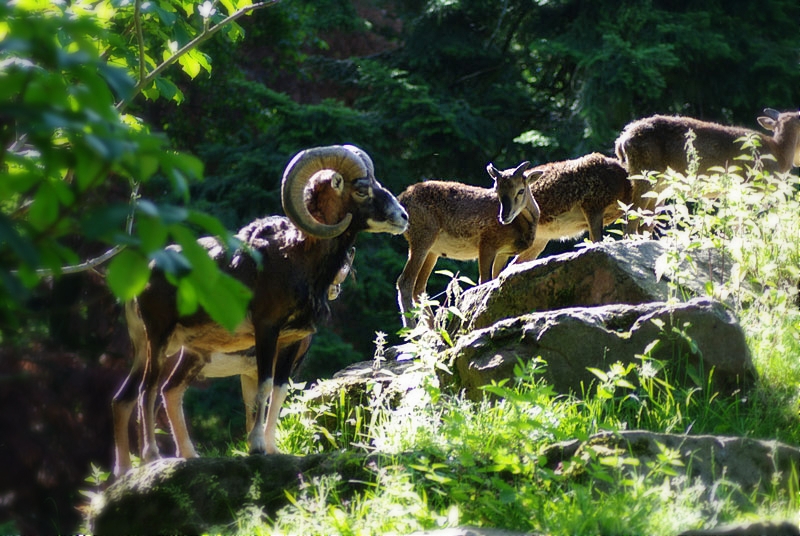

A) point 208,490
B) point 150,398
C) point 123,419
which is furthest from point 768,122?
point 208,490

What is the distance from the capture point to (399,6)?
75.6 ft

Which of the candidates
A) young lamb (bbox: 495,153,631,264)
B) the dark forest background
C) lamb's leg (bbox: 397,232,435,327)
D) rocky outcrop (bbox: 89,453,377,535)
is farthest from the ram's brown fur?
the dark forest background

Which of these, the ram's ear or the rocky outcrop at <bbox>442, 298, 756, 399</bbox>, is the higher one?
the ram's ear

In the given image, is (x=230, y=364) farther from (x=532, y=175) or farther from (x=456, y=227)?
(x=532, y=175)

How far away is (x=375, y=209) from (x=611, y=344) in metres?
2.04

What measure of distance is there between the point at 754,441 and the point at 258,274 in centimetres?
356

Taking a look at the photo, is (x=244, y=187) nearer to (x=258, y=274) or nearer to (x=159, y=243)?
(x=258, y=274)

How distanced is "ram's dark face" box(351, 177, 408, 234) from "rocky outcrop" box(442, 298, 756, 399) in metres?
1.08

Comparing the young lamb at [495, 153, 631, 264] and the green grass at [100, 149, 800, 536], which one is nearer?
the green grass at [100, 149, 800, 536]

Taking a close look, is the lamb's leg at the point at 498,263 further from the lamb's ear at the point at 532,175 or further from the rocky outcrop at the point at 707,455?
the rocky outcrop at the point at 707,455

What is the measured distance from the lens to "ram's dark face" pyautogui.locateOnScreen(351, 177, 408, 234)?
8.11 metres

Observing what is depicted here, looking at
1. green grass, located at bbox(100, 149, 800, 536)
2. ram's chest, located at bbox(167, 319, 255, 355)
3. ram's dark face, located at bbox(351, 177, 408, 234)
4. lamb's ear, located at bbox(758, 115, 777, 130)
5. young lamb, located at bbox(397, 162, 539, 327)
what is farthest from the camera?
lamb's ear, located at bbox(758, 115, 777, 130)

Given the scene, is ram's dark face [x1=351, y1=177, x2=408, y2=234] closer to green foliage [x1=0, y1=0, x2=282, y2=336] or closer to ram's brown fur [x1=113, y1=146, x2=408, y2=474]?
ram's brown fur [x1=113, y1=146, x2=408, y2=474]

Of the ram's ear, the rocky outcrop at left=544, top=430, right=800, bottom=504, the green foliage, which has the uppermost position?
the green foliage
